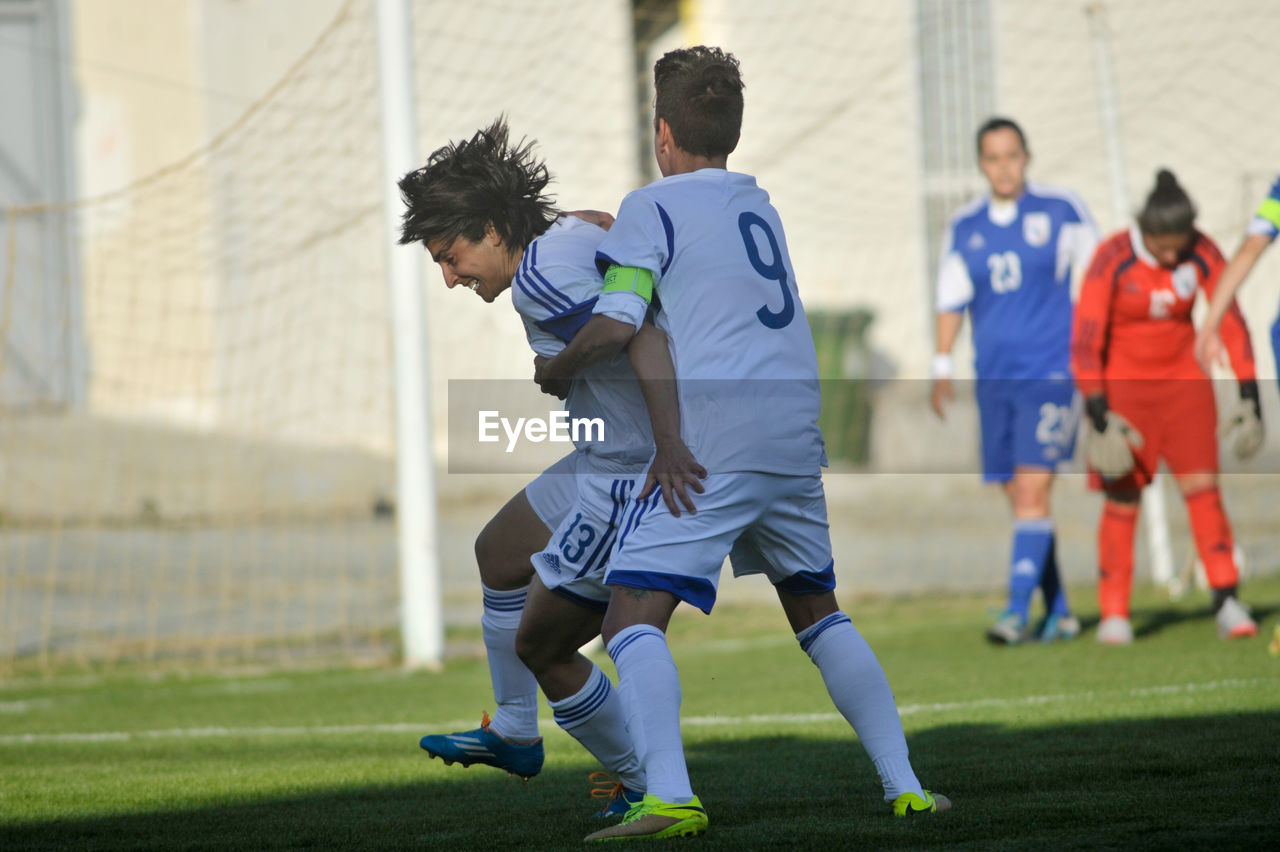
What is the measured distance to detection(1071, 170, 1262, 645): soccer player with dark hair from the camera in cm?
618

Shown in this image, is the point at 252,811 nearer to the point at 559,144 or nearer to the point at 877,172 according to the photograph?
the point at 559,144

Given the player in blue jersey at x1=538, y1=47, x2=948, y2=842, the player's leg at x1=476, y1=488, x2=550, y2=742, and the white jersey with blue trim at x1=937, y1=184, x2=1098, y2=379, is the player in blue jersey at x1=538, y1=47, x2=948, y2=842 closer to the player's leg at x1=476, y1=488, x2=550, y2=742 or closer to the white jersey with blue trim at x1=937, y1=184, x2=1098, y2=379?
the player's leg at x1=476, y1=488, x2=550, y2=742

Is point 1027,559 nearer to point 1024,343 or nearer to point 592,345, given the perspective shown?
point 1024,343

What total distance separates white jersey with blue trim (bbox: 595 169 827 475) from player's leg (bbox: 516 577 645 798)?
20.7 inches

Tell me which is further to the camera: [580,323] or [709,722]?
[709,722]

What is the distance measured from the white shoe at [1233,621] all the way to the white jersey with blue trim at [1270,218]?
68.3 inches

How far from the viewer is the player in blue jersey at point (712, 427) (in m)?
2.97

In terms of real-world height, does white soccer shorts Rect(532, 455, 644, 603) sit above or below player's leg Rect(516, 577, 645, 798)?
above

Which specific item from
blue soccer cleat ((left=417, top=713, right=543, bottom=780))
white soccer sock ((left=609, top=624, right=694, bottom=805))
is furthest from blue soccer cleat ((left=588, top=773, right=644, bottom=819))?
white soccer sock ((left=609, top=624, right=694, bottom=805))

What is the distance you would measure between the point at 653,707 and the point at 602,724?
48cm

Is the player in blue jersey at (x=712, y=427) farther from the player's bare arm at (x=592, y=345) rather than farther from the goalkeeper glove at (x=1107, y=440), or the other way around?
the goalkeeper glove at (x=1107, y=440)

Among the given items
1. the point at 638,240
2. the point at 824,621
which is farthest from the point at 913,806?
the point at 638,240

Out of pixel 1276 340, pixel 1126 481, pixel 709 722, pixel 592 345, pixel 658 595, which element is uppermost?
pixel 1276 340

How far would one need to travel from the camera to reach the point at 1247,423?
588cm
